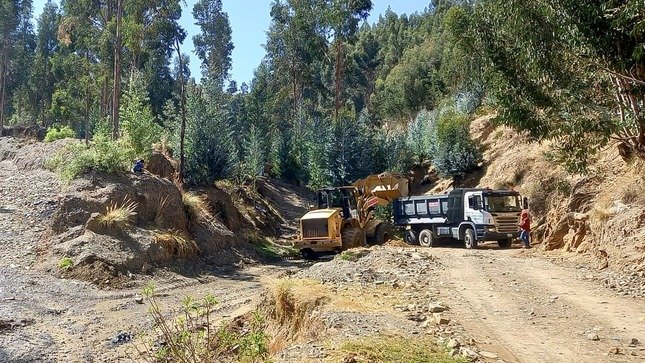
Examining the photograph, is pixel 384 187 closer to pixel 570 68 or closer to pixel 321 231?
pixel 321 231

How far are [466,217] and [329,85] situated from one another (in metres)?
44.7

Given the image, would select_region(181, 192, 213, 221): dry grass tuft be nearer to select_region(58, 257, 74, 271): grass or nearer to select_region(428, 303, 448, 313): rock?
select_region(58, 257, 74, 271): grass

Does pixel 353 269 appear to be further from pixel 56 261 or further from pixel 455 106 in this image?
pixel 455 106

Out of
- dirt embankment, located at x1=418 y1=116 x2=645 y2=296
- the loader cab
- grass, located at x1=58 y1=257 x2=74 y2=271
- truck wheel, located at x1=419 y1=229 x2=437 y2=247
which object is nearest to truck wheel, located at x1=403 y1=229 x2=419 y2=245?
truck wheel, located at x1=419 y1=229 x2=437 y2=247

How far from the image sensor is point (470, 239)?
75.2 feet

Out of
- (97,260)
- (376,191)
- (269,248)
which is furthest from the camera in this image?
(269,248)

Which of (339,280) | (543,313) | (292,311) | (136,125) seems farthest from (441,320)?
(136,125)

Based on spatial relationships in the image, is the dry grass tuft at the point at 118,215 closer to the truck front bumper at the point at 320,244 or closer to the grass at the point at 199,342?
the truck front bumper at the point at 320,244

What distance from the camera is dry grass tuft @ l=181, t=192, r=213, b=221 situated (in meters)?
24.0

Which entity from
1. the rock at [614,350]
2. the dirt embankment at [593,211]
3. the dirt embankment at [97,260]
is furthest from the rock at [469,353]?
the dirt embankment at [97,260]

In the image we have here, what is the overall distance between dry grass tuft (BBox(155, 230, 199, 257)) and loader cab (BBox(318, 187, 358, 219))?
25.2ft

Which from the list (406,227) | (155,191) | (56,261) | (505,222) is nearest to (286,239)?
(406,227)

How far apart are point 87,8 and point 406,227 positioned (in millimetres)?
24137

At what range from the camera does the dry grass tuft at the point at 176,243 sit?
20102 millimetres
